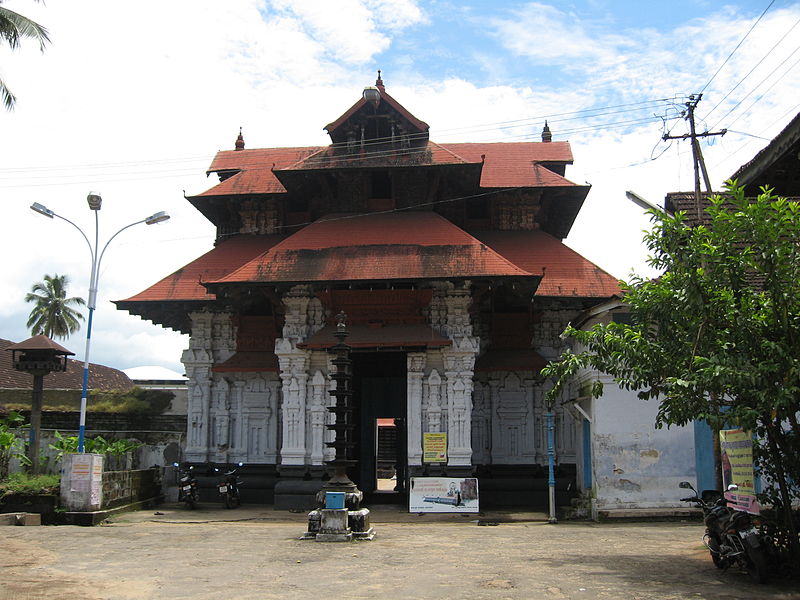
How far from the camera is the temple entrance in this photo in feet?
69.7

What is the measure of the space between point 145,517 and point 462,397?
24.8ft

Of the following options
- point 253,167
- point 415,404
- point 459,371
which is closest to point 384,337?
point 415,404

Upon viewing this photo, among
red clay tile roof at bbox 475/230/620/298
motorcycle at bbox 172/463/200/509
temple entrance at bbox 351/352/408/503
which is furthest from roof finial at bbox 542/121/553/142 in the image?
motorcycle at bbox 172/463/200/509

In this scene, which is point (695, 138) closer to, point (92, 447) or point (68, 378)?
point (92, 447)

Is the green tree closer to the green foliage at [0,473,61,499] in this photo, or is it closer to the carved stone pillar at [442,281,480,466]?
the carved stone pillar at [442,281,480,466]

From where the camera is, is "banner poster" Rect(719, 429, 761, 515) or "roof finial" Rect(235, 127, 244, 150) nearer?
"banner poster" Rect(719, 429, 761, 515)

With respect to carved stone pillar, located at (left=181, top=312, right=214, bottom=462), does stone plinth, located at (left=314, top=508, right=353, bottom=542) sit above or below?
below

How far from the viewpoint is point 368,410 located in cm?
2562

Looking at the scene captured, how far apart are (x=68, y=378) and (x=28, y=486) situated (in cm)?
2472

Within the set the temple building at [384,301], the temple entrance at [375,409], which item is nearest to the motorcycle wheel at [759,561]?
the temple building at [384,301]

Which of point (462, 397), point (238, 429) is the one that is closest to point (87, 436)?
point (238, 429)

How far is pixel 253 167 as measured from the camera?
24.3 meters

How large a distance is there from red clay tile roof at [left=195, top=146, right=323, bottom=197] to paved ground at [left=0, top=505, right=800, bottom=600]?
1084cm

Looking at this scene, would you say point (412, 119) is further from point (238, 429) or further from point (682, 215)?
point (682, 215)
